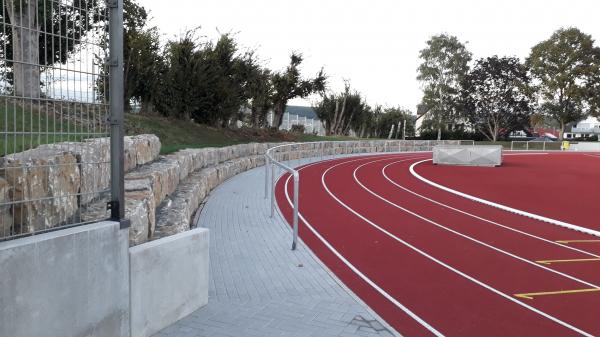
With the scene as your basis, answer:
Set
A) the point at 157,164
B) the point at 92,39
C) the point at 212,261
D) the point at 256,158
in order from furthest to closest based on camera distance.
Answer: the point at 256,158, the point at 157,164, the point at 212,261, the point at 92,39

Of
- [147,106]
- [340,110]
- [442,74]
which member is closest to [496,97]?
[442,74]

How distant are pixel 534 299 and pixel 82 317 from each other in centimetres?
507

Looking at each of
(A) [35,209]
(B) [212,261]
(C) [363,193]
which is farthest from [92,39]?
(C) [363,193]

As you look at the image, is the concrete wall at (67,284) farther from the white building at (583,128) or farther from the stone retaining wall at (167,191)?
the white building at (583,128)

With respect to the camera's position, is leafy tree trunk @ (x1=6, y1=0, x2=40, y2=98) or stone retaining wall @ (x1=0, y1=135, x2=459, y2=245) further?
stone retaining wall @ (x1=0, y1=135, x2=459, y2=245)

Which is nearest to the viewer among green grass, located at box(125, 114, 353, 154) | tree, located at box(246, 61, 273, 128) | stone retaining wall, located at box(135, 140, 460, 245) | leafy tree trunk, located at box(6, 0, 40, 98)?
leafy tree trunk, located at box(6, 0, 40, 98)

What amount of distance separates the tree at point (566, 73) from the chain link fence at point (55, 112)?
2656 inches

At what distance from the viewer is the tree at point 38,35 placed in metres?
3.27

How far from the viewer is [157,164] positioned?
8141mm

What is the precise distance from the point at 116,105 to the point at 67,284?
61.8 inches

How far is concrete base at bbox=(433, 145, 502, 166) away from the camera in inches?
1043

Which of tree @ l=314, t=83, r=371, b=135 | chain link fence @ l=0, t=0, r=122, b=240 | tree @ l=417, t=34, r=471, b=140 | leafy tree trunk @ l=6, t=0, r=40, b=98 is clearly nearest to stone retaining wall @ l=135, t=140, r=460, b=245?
chain link fence @ l=0, t=0, r=122, b=240

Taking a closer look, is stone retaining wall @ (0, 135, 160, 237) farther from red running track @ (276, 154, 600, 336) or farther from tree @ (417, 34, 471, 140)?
tree @ (417, 34, 471, 140)

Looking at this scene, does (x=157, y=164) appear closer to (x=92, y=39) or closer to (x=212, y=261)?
(x=212, y=261)
